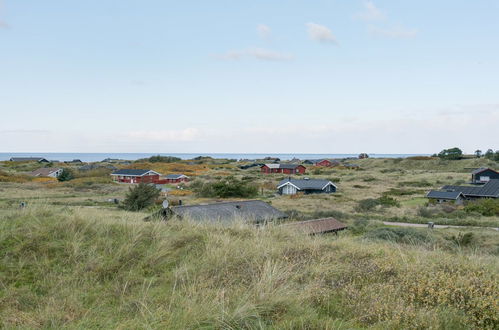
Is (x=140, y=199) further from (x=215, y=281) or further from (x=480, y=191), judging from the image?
(x=480, y=191)

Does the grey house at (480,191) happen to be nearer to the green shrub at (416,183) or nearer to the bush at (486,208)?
the bush at (486,208)

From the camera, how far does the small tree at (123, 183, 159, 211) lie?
39091mm

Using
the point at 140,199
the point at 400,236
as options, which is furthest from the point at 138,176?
the point at 400,236

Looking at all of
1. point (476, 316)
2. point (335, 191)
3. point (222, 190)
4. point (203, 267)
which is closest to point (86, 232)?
point (203, 267)

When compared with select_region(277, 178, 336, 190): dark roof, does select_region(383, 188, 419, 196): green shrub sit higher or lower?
lower

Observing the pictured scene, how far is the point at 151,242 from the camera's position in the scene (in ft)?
23.7

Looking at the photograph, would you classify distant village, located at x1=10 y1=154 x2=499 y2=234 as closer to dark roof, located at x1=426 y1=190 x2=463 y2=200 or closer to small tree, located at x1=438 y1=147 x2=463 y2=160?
dark roof, located at x1=426 y1=190 x2=463 y2=200

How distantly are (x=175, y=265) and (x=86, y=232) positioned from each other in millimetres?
2278

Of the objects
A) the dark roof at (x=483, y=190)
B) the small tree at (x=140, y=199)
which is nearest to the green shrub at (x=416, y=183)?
the dark roof at (x=483, y=190)

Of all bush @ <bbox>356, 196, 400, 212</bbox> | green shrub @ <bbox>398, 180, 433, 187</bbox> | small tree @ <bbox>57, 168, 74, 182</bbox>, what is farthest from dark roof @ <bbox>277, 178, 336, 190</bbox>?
small tree @ <bbox>57, 168, 74, 182</bbox>

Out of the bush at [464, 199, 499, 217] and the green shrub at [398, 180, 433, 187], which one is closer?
the bush at [464, 199, 499, 217]

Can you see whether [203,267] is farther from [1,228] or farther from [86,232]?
[1,228]

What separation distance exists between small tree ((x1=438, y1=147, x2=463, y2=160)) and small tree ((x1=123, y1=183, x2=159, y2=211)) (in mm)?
104624

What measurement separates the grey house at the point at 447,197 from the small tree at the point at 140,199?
118ft
